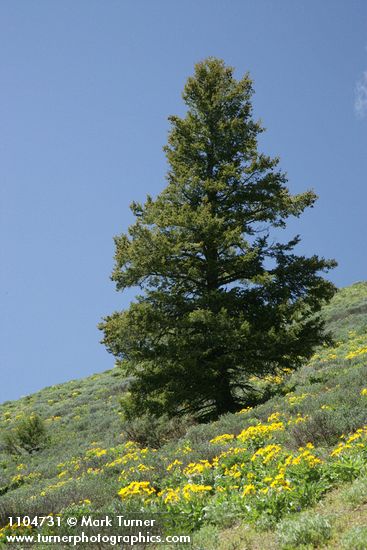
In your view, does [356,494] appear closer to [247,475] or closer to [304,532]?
[304,532]

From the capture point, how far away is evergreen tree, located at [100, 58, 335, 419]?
15086mm

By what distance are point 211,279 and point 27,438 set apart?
11.0 metres

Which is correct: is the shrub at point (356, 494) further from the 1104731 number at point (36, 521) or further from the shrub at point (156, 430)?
the shrub at point (156, 430)

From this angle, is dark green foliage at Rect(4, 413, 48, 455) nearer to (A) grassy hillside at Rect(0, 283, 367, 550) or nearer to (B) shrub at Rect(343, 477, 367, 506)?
(A) grassy hillside at Rect(0, 283, 367, 550)

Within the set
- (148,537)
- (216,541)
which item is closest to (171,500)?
(148,537)

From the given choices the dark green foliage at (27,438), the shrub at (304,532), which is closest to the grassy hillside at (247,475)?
the shrub at (304,532)

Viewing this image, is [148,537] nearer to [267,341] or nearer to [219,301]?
[267,341]

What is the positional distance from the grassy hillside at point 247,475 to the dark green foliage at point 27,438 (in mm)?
2575

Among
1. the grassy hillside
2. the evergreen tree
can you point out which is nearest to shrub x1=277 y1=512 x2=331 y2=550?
the grassy hillside

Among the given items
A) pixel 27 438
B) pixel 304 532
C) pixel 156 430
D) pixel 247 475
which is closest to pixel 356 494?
pixel 304 532

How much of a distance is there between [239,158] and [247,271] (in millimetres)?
4187

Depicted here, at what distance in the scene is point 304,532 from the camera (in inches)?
213

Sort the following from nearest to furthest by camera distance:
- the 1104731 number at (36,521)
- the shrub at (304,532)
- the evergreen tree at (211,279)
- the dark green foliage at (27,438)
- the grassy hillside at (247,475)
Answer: the shrub at (304,532), the grassy hillside at (247,475), the 1104731 number at (36,521), the evergreen tree at (211,279), the dark green foliage at (27,438)

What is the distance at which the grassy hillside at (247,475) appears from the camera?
5941mm
